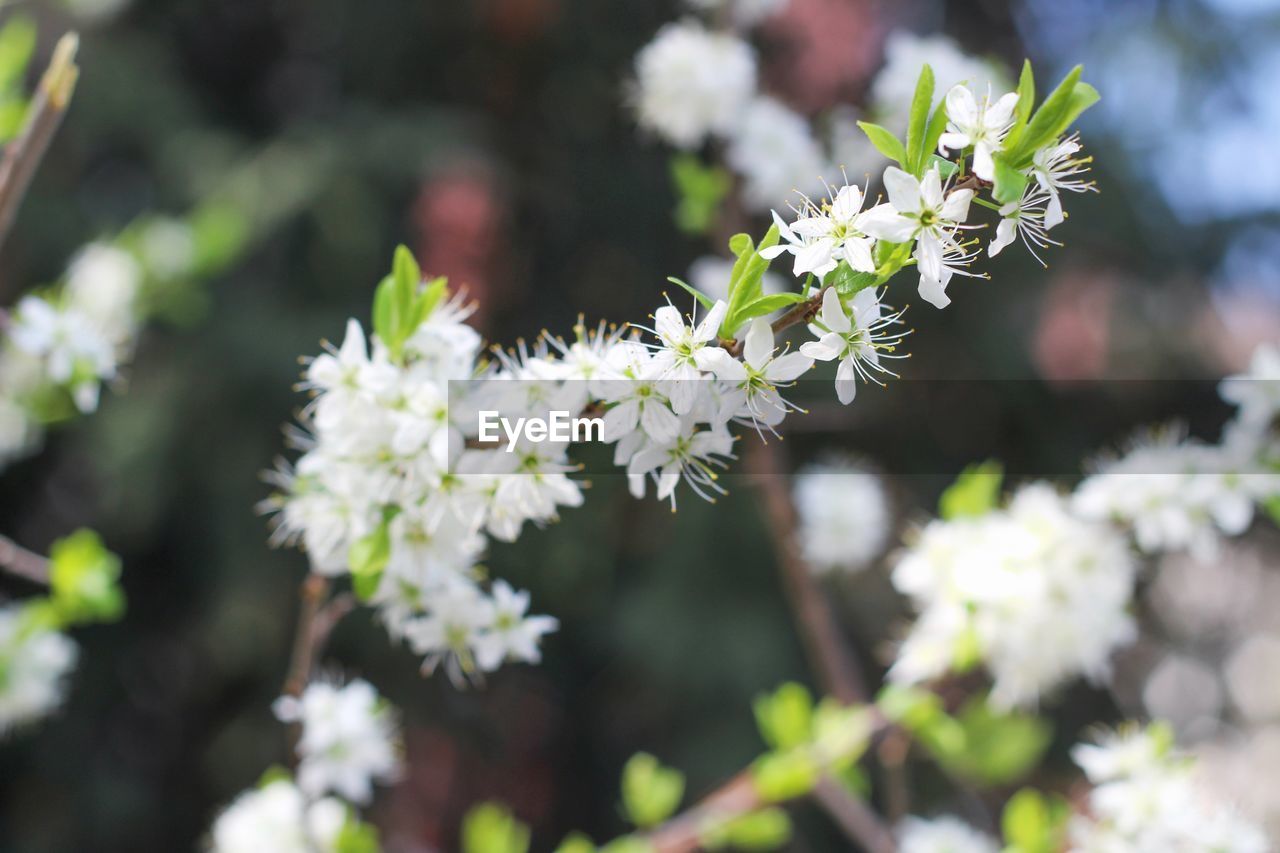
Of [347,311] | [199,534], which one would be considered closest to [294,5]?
[347,311]

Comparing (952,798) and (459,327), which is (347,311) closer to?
(459,327)

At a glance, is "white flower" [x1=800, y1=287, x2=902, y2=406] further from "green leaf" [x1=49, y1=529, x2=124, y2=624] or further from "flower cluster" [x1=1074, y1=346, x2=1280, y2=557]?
"green leaf" [x1=49, y1=529, x2=124, y2=624]

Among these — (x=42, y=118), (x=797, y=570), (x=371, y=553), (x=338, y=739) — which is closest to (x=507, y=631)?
(x=371, y=553)

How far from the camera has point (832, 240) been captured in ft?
1.75

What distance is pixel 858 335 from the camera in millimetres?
553

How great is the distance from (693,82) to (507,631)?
2.93 feet

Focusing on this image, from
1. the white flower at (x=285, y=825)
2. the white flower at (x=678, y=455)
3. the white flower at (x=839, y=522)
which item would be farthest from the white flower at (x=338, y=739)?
the white flower at (x=839, y=522)

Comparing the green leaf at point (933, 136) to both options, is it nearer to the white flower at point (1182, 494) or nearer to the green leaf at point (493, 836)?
the white flower at point (1182, 494)

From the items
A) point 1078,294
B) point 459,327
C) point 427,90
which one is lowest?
point 459,327

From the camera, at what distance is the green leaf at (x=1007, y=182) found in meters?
0.51

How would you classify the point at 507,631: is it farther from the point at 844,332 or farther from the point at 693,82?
the point at 693,82

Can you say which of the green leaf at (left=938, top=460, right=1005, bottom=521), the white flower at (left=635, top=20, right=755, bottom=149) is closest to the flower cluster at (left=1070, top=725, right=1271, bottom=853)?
the green leaf at (left=938, top=460, right=1005, bottom=521)

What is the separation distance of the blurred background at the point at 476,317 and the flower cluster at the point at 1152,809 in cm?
134

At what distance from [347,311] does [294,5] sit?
3.41ft
